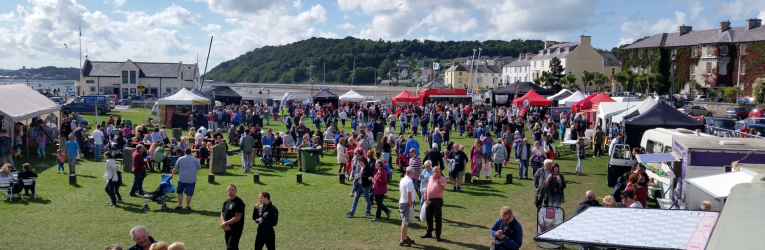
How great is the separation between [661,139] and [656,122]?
419 centimetres

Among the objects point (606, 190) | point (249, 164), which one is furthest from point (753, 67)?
point (249, 164)

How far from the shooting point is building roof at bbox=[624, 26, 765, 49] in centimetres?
6155

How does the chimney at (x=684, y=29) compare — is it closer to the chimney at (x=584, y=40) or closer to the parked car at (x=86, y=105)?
the chimney at (x=584, y=40)

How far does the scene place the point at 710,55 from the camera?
212 ft

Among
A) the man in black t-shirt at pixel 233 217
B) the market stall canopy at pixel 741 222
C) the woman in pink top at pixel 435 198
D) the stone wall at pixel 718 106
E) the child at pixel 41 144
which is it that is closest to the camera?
the market stall canopy at pixel 741 222

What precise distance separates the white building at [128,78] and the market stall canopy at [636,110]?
180ft

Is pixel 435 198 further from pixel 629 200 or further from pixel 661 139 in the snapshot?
pixel 661 139

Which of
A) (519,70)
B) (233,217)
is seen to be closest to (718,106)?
(233,217)

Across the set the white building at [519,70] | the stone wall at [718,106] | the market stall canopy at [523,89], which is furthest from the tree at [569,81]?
the white building at [519,70]

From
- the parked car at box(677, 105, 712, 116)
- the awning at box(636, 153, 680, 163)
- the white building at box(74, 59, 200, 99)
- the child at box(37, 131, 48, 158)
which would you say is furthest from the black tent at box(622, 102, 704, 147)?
the white building at box(74, 59, 200, 99)

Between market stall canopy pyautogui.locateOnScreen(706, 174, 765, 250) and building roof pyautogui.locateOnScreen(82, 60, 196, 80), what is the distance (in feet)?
227

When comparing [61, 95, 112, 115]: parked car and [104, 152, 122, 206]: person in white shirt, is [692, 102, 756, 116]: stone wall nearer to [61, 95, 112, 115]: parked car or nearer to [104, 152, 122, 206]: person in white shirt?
[61, 95, 112, 115]: parked car

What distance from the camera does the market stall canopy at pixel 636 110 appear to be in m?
22.7

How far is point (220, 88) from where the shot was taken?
4488cm
